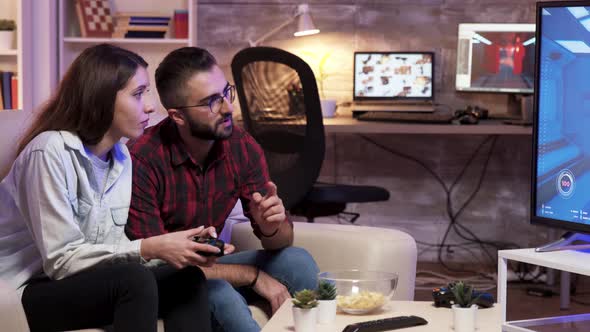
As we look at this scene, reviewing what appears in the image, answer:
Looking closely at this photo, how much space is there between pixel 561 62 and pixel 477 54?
80.2 inches

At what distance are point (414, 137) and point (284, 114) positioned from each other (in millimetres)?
1369

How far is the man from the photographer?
2.42m

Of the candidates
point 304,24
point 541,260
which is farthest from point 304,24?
point 541,260

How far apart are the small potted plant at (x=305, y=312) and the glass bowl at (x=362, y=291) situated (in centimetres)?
15

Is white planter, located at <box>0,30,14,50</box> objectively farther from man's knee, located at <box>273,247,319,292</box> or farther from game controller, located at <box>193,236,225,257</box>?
game controller, located at <box>193,236,225,257</box>

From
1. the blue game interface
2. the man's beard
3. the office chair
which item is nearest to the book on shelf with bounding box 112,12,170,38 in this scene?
the office chair

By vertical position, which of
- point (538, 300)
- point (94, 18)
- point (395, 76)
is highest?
point (94, 18)

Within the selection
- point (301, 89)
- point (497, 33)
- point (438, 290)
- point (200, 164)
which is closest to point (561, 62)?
point (438, 290)

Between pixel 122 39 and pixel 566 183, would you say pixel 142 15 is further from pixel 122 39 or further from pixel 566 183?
pixel 566 183

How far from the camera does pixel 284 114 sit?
372 centimetres

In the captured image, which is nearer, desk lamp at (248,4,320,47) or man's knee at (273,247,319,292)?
man's knee at (273,247,319,292)

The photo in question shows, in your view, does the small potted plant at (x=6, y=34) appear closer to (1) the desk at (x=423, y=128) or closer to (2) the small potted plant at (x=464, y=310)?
(1) the desk at (x=423, y=128)

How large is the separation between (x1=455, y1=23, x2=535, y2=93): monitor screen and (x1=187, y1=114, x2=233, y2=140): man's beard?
2446 millimetres

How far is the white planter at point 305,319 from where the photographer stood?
6.25 feet
